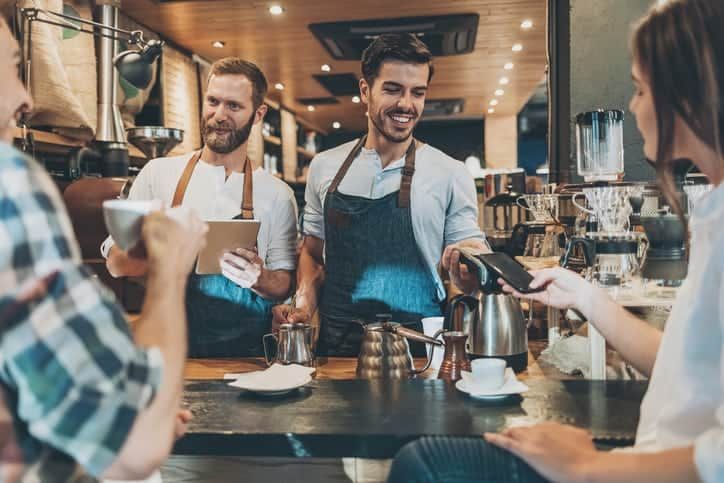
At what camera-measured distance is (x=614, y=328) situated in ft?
4.73

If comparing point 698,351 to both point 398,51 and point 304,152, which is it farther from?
point 304,152

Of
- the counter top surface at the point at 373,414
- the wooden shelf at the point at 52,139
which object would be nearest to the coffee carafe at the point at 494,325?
the counter top surface at the point at 373,414

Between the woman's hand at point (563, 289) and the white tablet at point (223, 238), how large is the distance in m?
0.86

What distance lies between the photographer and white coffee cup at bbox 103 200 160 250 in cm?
99

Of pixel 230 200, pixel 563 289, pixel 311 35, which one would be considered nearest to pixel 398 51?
pixel 230 200

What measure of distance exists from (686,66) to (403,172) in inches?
67.2

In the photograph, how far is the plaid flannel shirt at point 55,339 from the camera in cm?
77

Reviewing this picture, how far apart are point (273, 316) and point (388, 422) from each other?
1.32 m

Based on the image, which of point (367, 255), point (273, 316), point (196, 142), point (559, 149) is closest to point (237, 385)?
point (273, 316)

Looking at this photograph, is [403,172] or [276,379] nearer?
[276,379]

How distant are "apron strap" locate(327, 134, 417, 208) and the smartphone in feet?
3.24

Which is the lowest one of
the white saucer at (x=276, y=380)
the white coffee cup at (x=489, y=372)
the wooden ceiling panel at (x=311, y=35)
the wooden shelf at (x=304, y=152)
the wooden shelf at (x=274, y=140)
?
the white saucer at (x=276, y=380)

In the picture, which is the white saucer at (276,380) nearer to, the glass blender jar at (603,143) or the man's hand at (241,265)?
the man's hand at (241,265)

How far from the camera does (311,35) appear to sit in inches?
226
